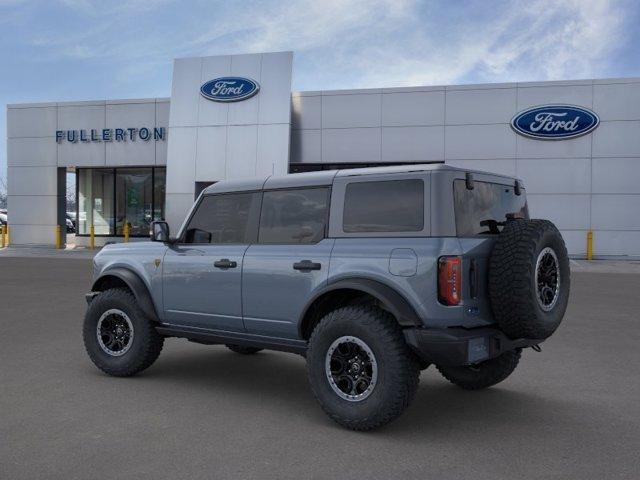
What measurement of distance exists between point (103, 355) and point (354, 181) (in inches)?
122

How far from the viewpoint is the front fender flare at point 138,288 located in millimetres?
6051

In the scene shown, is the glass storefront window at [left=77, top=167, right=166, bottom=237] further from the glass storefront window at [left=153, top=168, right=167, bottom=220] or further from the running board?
the running board

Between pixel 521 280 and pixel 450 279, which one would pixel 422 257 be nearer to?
pixel 450 279

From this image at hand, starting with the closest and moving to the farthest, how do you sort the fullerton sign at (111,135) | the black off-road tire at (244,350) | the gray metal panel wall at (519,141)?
the black off-road tire at (244,350), the gray metal panel wall at (519,141), the fullerton sign at (111,135)

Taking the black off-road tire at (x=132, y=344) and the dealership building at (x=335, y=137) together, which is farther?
A: the dealership building at (x=335, y=137)

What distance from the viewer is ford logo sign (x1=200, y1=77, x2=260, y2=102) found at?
→ 24047mm

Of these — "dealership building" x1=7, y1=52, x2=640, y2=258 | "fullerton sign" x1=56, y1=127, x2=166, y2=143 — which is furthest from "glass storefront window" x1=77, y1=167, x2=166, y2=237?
"fullerton sign" x1=56, y1=127, x2=166, y2=143

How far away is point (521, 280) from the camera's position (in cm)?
441

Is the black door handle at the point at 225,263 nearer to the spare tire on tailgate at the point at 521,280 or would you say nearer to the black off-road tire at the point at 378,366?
the black off-road tire at the point at 378,366

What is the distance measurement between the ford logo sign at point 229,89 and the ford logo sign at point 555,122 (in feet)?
31.6

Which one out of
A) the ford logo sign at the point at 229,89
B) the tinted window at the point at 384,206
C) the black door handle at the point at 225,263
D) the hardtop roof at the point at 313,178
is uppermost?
the ford logo sign at the point at 229,89

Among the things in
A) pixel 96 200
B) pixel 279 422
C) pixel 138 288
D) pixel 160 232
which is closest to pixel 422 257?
pixel 279 422

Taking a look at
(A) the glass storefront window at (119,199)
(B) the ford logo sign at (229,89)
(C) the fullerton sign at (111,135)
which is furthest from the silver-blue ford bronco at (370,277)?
(A) the glass storefront window at (119,199)

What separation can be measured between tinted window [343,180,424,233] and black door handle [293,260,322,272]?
35 centimetres
